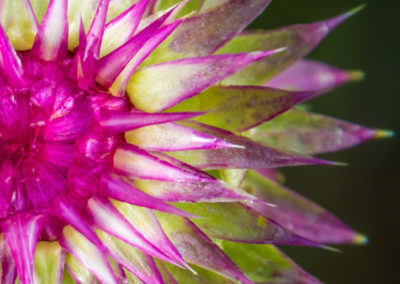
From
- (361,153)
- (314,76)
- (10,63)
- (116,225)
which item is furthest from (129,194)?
(361,153)

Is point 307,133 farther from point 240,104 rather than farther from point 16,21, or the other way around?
point 16,21

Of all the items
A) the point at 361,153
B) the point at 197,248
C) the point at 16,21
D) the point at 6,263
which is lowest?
the point at 361,153

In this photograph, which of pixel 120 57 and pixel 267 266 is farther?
pixel 267 266

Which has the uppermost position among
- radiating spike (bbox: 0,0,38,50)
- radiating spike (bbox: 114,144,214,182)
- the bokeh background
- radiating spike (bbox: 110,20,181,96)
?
→ radiating spike (bbox: 0,0,38,50)

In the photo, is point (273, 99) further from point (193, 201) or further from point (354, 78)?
point (354, 78)

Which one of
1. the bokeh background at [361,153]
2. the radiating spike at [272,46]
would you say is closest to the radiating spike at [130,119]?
the radiating spike at [272,46]

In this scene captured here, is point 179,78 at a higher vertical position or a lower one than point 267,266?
higher

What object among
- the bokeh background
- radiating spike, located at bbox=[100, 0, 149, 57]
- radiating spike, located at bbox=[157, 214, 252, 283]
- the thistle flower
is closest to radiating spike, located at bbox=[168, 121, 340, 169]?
the thistle flower

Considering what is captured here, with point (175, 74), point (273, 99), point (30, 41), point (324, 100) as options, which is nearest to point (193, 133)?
point (175, 74)

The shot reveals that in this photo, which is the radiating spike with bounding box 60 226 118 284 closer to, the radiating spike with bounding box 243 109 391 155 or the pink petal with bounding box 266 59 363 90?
the radiating spike with bounding box 243 109 391 155
